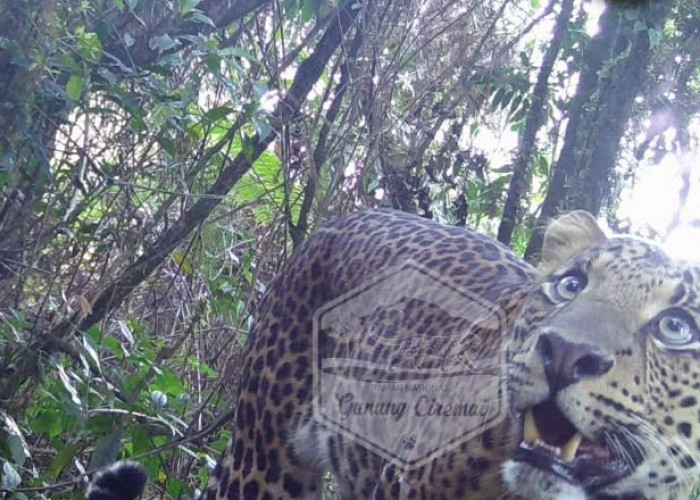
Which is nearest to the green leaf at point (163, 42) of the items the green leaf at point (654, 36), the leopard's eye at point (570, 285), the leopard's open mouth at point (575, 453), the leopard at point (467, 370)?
the leopard at point (467, 370)

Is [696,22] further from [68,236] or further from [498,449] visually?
[68,236]

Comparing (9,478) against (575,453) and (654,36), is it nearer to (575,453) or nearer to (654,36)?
(575,453)

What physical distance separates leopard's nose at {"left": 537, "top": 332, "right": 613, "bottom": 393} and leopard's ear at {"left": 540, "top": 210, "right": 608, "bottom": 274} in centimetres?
75

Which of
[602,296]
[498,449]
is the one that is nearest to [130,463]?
[498,449]

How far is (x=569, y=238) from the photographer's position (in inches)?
125

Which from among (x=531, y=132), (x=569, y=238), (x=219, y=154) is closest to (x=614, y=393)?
(x=569, y=238)

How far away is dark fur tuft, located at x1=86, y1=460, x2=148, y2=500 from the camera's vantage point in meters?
3.48

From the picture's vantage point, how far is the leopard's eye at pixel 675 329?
2504mm

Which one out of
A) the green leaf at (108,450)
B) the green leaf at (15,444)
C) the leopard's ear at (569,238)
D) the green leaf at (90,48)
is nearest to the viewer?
the leopard's ear at (569,238)

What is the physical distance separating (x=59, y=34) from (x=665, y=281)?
212cm

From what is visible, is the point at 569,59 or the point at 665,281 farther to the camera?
the point at 569,59

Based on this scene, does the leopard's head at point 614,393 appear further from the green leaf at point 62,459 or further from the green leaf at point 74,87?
the green leaf at point 62,459

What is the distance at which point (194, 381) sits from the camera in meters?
4.97

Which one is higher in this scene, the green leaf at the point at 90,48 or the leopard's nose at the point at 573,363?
the green leaf at the point at 90,48
